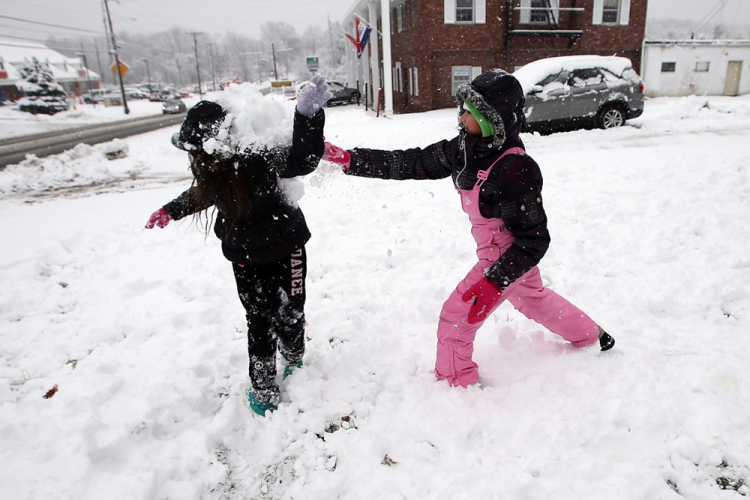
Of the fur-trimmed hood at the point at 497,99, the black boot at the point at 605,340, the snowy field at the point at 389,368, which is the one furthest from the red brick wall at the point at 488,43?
the fur-trimmed hood at the point at 497,99

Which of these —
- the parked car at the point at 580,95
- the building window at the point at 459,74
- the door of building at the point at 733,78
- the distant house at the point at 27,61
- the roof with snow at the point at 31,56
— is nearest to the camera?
the parked car at the point at 580,95

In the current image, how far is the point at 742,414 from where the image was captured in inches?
87.9

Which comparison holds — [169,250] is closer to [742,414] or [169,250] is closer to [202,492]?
[202,492]

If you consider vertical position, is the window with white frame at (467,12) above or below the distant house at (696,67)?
above

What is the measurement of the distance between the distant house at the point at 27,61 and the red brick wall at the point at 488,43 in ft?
117

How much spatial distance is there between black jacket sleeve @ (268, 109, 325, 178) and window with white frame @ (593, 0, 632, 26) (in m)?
23.8

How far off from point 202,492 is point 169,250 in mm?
3345

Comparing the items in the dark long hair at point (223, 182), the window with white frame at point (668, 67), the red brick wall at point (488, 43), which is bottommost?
the dark long hair at point (223, 182)

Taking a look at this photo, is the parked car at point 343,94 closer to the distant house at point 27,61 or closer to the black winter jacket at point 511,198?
the black winter jacket at point 511,198

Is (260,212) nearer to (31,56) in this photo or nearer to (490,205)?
(490,205)

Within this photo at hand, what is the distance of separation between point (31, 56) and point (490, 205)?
183ft

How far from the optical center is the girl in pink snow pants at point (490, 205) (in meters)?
2.12

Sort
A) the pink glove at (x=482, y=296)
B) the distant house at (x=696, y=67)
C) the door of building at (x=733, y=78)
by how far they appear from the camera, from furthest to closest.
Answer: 1. the door of building at (x=733, y=78)
2. the distant house at (x=696, y=67)
3. the pink glove at (x=482, y=296)

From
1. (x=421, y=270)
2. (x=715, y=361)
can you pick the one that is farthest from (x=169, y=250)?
(x=715, y=361)
